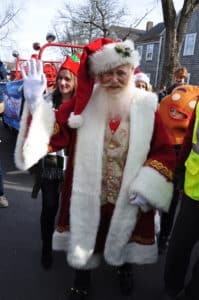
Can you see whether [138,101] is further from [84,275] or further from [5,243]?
[5,243]

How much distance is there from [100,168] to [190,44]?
844 inches

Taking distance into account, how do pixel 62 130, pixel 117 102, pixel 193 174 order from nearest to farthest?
1. pixel 193 174
2. pixel 117 102
3. pixel 62 130

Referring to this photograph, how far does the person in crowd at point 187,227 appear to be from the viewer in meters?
1.91

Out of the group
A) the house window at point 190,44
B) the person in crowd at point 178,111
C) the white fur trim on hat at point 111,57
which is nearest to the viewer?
the white fur trim on hat at point 111,57

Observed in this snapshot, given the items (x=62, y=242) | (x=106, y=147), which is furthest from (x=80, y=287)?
(x=106, y=147)

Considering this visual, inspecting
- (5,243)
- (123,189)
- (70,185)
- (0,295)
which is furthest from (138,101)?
(5,243)

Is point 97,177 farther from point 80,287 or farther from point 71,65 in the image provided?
point 71,65

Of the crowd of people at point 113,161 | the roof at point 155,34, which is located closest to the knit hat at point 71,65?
the crowd of people at point 113,161

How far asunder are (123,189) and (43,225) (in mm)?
943

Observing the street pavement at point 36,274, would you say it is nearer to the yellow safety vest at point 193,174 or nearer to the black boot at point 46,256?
the black boot at point 46,256

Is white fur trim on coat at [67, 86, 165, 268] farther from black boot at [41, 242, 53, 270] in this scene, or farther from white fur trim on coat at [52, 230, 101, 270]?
black boot at [41, 242, 53, 270]

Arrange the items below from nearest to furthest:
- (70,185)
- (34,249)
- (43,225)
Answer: (70,185) < (43,225) < (34,249)

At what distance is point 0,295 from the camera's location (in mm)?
2301

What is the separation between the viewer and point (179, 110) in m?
2.71
